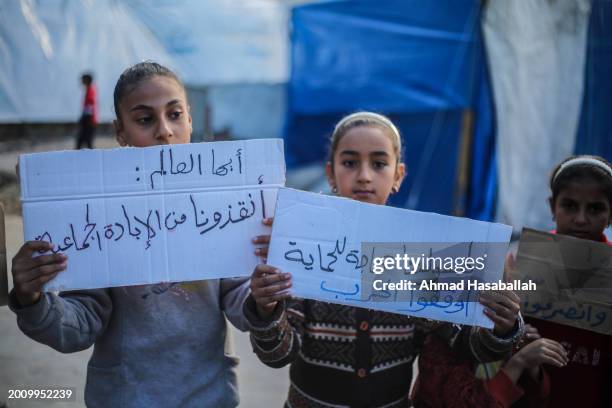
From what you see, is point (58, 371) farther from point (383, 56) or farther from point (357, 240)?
point (383, 56)

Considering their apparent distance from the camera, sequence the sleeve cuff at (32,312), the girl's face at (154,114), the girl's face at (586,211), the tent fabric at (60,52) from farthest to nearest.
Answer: the tent fabric at (60,52)
the girl's face at (586,211)
the girl's face at (154,114)
the sleeve cuff at (32,312)

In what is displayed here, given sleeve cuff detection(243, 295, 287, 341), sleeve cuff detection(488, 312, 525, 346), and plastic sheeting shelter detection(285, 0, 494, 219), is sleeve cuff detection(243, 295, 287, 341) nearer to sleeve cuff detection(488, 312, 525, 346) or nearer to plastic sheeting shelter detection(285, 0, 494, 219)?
sleeve cuff detection(488, 312, 525, 346)

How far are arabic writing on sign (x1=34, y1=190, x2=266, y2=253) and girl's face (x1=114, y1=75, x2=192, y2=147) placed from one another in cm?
21

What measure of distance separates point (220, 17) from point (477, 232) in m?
10.9

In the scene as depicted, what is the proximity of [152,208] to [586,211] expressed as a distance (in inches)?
59.9

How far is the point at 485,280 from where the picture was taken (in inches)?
63.8

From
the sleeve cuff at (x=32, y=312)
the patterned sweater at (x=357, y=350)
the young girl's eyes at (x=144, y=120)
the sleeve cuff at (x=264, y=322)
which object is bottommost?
the patterned sweater at (x=357, y=350)

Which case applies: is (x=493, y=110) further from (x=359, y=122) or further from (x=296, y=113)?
(x=359, y=122)

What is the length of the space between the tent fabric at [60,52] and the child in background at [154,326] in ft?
29.6

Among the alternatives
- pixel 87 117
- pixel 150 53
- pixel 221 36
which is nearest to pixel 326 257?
pixel 87 117

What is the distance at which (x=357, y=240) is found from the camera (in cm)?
161

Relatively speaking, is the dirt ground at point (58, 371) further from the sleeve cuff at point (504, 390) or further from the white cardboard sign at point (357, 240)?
the white cardboard sign at point (357, 240)

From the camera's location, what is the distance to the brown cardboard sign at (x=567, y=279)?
5.98 feet

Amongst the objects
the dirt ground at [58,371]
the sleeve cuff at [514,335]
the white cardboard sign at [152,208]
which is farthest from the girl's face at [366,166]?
the dirt ground at [58,371]
